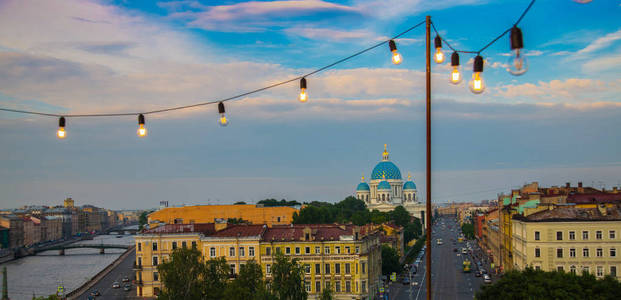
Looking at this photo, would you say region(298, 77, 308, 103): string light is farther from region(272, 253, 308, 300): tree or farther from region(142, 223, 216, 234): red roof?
region(142, 223, 216, 234): red roof

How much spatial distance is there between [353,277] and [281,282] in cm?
1482

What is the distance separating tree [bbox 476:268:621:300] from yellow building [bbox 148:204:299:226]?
77.6 metres

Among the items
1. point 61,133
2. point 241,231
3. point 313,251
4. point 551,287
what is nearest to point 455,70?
point 61,133

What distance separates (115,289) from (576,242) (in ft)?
155

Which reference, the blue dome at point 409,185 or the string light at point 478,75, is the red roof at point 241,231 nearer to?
the string light at point 478,75

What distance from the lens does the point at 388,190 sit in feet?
593

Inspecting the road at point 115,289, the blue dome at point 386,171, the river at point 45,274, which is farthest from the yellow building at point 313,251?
the blue dome at point 386,171

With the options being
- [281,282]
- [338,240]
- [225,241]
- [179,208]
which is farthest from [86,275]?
[281,282]

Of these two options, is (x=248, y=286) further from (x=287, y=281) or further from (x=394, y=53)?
(x=394, y=53)

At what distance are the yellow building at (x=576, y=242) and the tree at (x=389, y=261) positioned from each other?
24364 mm

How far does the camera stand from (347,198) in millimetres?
174750

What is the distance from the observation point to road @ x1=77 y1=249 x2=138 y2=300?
214 ft

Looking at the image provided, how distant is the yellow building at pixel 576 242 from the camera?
154 ft

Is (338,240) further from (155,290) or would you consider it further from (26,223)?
(26,223)
